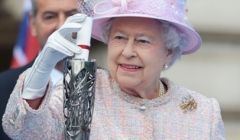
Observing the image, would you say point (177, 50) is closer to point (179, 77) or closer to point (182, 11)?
point (182, 11)

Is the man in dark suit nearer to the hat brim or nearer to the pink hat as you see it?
the hat brim

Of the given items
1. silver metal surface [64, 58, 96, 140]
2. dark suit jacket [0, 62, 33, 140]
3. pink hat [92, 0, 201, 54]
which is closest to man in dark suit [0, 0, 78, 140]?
dark suit jacket [0, 62, 33, 140]

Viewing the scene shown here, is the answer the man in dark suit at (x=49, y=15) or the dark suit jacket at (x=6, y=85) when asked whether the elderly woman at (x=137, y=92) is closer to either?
the dark suit jacket at (x=6, y=85)

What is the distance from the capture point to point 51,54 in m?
→ 4.07

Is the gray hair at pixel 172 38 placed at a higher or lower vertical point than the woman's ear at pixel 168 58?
higher

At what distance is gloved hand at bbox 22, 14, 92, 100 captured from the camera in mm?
4039

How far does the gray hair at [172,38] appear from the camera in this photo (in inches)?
178

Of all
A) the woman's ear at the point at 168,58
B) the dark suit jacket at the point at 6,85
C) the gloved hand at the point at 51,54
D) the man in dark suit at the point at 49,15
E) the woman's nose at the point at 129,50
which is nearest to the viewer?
the gloved hand at the point at 51,54

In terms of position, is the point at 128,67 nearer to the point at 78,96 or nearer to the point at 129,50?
the point at 129,50

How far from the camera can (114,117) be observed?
4.45 meters

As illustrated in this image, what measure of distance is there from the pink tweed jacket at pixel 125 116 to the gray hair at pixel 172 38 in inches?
5.8

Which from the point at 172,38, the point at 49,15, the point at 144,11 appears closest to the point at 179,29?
the point at 172,38

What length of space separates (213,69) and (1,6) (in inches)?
102

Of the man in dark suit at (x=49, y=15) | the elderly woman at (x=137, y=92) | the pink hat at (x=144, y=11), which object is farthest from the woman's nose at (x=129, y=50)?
the man in dark suit at (x=49, y=15)
